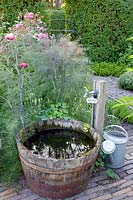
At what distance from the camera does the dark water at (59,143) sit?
8.22 feet

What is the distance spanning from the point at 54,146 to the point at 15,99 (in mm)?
641

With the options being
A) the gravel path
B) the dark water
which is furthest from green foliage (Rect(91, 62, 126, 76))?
the dark water

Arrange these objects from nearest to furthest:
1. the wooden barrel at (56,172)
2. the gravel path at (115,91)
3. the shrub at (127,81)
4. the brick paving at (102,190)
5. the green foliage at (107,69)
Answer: the wooden barrel at (56,172) < the brick paving at (102,190) < the gravel path at (115,91) < the shrub at (127,81) < the green foliage at (107,69)

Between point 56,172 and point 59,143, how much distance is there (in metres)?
0.47

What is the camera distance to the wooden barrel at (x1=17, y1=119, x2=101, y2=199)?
7.31 ft

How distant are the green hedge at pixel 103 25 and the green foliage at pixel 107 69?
1.41 ft

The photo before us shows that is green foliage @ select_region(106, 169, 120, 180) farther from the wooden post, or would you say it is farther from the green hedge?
the green hedge

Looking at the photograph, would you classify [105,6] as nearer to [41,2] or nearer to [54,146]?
[41,2]

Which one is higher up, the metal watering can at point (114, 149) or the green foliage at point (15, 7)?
the green foliage at point (15, 7)

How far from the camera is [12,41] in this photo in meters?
3.15

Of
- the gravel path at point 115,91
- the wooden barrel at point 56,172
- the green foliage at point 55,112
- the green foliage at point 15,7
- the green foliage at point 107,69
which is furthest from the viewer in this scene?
the green foliage at point 107,69

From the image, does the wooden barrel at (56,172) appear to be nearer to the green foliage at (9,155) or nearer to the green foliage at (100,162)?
the green foliage at (9,155)

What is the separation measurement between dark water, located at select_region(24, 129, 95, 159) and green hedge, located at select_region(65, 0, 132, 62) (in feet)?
15.3

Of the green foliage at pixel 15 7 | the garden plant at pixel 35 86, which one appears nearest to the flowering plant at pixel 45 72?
the garden plant at pixel 35 86
